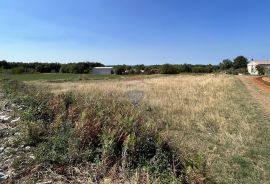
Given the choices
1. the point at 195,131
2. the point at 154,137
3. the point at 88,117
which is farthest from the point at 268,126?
the point at 88,117

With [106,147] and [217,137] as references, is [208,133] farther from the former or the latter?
[106,147]

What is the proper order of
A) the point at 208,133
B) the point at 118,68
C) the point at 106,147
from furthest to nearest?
the point at 118,68
the point at 208,133
the point at 106,147

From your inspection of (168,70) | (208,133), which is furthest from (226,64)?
(208,133)

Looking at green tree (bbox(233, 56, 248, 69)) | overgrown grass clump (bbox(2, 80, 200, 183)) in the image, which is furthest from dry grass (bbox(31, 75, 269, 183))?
green tree (bbox(233, 56, 248, 69))

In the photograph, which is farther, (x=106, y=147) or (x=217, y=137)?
(x=217, y=137)

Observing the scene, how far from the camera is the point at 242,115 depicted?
1502cm

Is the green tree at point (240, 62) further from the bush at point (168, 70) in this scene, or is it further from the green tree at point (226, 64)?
the bush at point (168, 70)

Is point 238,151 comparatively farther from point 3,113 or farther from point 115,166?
point 3,113

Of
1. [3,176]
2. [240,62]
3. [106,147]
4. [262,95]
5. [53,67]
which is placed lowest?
[53,67]

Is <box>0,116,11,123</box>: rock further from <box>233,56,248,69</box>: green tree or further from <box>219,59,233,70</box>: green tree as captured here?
<box>233,56,248,69</box>: green tree

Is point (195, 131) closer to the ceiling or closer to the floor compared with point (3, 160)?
closer to the floor

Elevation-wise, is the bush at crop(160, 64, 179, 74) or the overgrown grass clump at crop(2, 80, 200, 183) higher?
the overgrown grass clump at crop(2, 80, 200, 183)

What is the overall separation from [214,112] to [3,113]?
31.3 feet

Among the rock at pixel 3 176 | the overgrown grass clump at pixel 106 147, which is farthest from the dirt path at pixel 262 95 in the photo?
the rock at pixel 3 176
